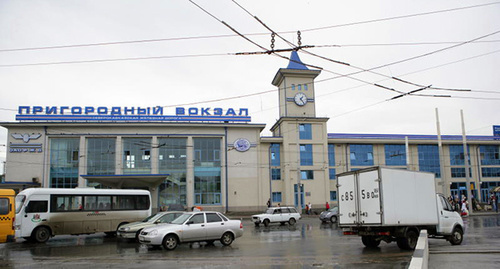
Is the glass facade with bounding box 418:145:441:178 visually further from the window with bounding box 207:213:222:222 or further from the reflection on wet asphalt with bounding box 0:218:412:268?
the window with bounding box 207:213:222:222

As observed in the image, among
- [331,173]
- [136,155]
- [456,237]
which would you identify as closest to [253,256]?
[456,237]

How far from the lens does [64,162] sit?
4750 centimetres

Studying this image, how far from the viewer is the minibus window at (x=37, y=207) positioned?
20.0 meters

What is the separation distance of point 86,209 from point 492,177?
58.5 metres

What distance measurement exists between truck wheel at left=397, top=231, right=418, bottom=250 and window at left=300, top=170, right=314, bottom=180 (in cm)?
3651

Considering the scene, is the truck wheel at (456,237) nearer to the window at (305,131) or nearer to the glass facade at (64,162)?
the window at (305,131)

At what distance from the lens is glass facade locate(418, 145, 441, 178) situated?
5781 centimetres

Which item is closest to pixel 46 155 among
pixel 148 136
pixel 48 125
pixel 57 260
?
pixel 48 125

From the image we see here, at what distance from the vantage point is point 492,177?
59.6 meters

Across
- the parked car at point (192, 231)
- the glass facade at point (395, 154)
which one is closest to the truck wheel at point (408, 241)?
the parked car at point (192, 231)

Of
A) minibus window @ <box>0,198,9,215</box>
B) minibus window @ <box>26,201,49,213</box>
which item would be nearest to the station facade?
minibus window @ <box>26,201,49,213</box>

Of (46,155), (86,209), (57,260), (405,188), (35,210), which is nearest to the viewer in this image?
(57,260)

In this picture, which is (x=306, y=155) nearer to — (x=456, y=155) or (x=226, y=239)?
(x=456, y=155)

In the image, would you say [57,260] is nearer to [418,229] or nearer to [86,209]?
[86,209]
